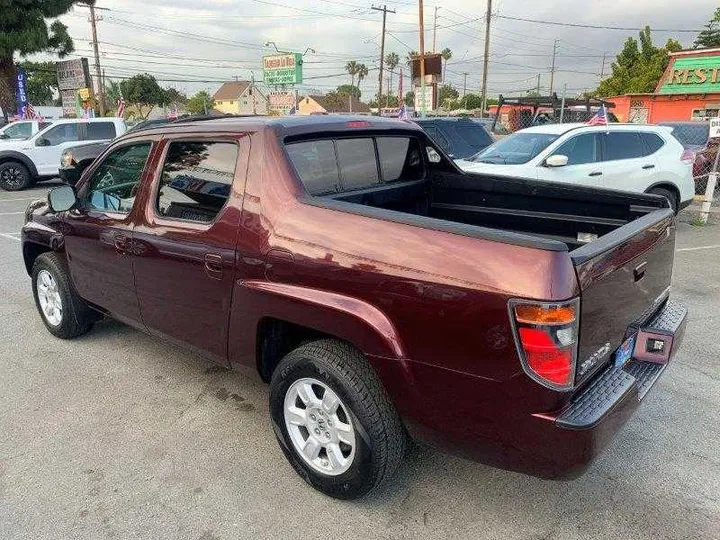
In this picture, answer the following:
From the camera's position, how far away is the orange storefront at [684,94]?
30281 mm

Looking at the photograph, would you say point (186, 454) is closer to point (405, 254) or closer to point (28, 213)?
point (405, 254)

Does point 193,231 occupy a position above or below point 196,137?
below

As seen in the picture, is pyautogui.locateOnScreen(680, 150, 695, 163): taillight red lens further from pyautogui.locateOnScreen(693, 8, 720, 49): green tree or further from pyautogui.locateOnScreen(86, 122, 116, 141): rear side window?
pyautogui.locateOnScreen(693, 8, 720, 49): green tree

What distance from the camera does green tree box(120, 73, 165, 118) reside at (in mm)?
70562

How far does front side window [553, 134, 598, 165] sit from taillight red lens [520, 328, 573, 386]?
6.89 meters

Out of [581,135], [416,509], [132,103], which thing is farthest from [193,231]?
[132,103]

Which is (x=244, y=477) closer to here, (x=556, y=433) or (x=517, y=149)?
(x=556, y=433)

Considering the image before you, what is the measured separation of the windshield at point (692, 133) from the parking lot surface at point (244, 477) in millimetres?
12545

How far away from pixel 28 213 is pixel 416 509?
4.02 m

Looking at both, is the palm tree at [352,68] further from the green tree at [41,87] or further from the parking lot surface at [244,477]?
the parking lot surface at [244,477]

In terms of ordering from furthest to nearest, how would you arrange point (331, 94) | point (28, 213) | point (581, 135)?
point (331, 94) < point (581, 135) < point (28, 213)

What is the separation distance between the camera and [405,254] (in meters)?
2.22

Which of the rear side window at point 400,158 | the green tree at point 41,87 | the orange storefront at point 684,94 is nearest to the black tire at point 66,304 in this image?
the rear side window at point 400,158

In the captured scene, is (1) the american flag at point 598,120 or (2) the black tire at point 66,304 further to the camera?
(1) the american flag at point 598,120
